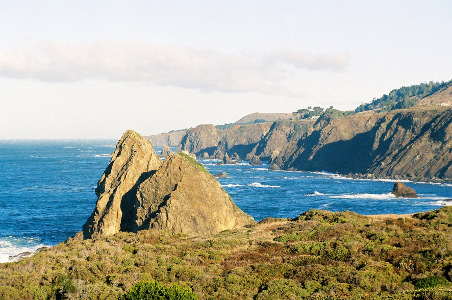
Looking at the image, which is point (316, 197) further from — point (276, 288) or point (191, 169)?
point (276, 288)

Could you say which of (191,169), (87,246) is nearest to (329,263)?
(87,246)

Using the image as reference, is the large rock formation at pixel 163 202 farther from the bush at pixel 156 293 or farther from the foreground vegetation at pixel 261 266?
the bush at pixel 156 293

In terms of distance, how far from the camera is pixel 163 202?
5150cm

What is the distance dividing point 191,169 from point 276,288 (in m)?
33.6

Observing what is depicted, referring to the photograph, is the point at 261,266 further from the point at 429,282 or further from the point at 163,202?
the point at 163,202

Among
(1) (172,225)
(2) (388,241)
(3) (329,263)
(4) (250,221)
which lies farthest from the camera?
(4) (250,221)

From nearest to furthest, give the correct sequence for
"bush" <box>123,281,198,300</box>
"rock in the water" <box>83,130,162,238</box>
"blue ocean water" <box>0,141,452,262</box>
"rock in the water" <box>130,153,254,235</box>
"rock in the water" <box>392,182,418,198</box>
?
"bush" <box>123,281,198,300</box> < "rock in the water" <box>130,153,254,235</box> < "rock in the water" <box>83,130,162,238</box> < "blue ocean water" <box>0,141,452,262</box> < "rock in the water" <box>392,182,418,198</box>

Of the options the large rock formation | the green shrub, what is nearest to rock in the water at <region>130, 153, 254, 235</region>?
the large rock formation

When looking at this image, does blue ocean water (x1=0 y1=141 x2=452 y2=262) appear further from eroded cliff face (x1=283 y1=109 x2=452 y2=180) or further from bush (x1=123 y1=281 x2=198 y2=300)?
bush (x1=123 y1=281 x2=198 y2=300)

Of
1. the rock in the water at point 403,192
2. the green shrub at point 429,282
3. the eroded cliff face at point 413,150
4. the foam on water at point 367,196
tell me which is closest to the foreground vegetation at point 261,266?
the green shrub at point 429,282

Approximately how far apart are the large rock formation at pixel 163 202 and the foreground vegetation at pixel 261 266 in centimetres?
1312

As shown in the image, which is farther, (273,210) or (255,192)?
Result: (255,192)

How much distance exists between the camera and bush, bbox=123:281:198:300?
65.1 feet

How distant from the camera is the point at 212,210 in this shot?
53781 mm
